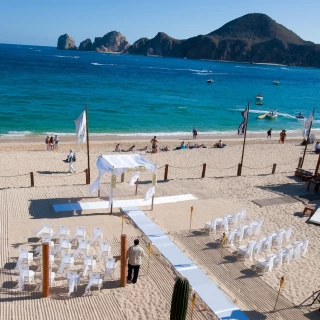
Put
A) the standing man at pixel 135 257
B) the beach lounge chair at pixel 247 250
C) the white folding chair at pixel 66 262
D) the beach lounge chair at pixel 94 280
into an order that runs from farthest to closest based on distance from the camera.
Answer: the beach lounge chair at pixel 247 250 < the white folding chair at pixel 66 262 < the standing man at pixel 135 257 < the beach lounge chair at pixel 94 280

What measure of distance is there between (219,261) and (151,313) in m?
3.23

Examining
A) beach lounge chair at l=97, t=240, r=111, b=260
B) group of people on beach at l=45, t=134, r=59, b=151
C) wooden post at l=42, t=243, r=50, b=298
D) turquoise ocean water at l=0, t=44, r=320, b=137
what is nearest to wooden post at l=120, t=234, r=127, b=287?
beach lounge chair at l=97, t=240, r=111, b=260

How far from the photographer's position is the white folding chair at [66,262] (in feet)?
32.7

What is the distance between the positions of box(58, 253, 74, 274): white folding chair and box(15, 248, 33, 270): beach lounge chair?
0.89 metres

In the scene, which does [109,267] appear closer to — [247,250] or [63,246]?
[63,246]

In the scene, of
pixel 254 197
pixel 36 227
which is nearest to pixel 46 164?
pixel 36 227

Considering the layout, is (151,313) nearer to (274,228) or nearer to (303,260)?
(303,260)

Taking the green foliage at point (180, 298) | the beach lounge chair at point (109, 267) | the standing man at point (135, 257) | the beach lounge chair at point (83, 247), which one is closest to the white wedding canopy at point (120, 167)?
the beach lounge chair at point (83, 247)

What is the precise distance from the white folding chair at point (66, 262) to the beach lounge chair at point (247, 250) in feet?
16.2

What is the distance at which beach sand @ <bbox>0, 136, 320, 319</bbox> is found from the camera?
9.12 m

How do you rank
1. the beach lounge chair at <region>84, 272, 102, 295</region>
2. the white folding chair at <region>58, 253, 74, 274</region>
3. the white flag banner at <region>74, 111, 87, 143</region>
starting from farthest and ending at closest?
the white flag banner at <region>74, 111, 87, 143</region>, the white folding chair at <region>58, 253, 74, 274</region>, the beach lounge chair at <region>84, 272, 102, 295</region>

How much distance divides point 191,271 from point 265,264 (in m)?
2.12

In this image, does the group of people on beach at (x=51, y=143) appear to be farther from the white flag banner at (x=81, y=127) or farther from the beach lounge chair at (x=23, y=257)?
the beach lounge chair at (x=23, y=257)

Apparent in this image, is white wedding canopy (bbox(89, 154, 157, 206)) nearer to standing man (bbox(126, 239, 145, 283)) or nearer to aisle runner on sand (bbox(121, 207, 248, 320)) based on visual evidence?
aisle runner on sand (bbox(121, 207, 248, 320))
